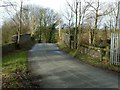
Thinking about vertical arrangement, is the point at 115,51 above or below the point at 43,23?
below

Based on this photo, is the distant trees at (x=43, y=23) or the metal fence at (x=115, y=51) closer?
the metal fence at (x=115, y=51)

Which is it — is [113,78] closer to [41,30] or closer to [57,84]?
[57,84]

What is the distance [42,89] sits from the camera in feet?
36.7

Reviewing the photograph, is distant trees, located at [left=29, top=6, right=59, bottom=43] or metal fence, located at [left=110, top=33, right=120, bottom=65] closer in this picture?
metal fence, located at [left=110, top=33, right=120, bottom=65]

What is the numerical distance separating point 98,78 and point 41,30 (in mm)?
68133

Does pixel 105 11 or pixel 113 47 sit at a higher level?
pixel 105 11

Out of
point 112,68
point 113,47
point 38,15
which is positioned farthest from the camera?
point 38,15

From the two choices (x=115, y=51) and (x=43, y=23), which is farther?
(x=43, y=23)

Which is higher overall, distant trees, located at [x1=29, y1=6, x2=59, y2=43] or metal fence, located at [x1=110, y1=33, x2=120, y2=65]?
distant trees, located at [x1=29, y1=6, x2=59, y2=43]

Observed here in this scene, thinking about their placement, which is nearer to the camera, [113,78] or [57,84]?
[57,84]

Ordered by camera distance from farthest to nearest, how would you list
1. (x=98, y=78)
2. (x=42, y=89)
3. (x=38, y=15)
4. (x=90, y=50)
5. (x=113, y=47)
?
(x=38, y=15), (x=90, y=50), (x=113, y=47), (x=98, y=78), (x=42, y=89)

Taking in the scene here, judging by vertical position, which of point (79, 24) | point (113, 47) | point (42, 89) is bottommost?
point (42, 89)

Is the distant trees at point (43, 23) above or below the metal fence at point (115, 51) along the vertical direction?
above

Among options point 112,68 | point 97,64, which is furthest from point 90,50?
point 112,68
